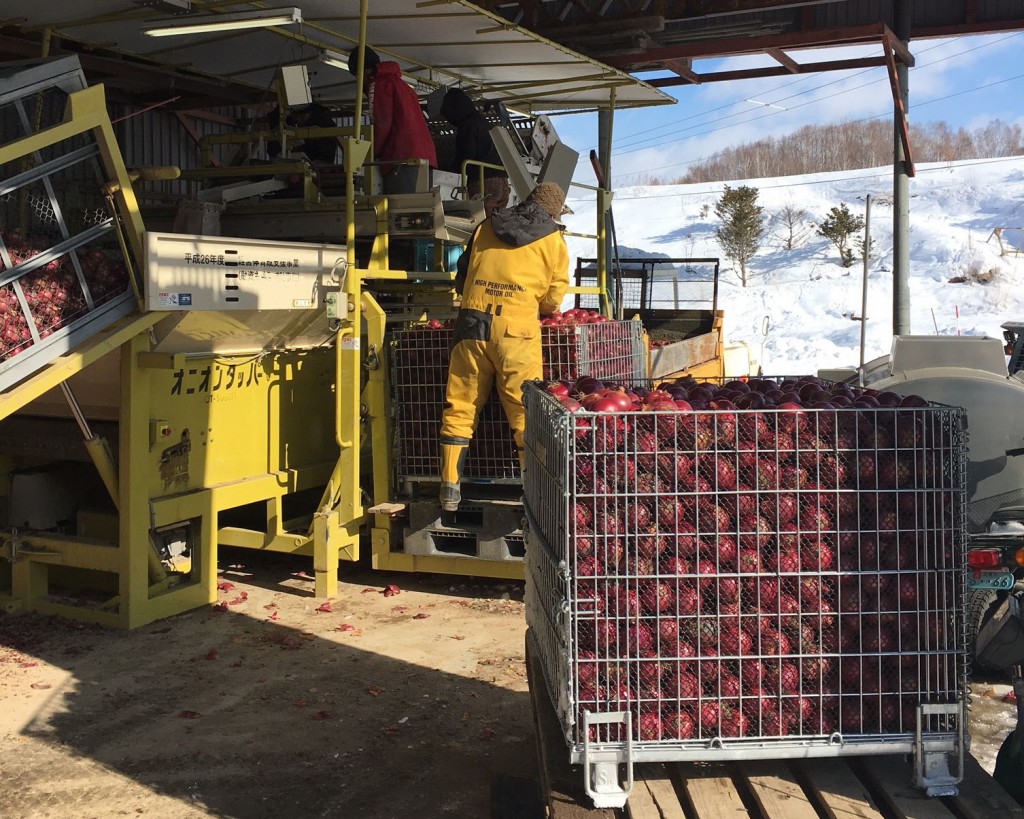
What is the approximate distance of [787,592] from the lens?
3.40 m

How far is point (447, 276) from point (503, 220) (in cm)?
172

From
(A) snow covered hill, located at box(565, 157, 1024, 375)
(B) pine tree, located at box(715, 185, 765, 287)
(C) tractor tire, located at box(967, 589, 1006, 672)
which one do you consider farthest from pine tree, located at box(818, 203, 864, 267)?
(C) tractor tire, located at box(967, 589, 1006, 672)

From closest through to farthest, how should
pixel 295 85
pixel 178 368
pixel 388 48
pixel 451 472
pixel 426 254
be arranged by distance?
pixel 178 368 < pixel 451 472 < pixel 426 254 < pixel 295 85 < pixel 388 48

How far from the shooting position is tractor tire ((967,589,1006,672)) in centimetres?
575

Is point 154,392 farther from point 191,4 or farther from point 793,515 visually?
point 793,515

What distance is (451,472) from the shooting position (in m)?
7.32

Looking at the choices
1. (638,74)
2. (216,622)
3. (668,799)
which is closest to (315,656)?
(216,622)

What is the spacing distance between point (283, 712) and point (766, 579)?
124 inches

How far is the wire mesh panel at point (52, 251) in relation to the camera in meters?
5.92

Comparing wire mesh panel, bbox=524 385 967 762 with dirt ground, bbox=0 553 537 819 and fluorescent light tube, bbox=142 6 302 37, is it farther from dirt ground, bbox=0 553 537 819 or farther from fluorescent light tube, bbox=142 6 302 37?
fluorescent light tube, bbox=142 6 302 37

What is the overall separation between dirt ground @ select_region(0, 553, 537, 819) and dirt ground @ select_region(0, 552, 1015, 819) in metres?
0.01

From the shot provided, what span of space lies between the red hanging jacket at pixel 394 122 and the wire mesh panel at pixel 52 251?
3.19m

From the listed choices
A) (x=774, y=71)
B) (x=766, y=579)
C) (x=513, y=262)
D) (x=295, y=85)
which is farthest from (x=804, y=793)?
(x=774, y=71)

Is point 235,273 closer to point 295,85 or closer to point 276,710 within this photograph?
point 276,710
